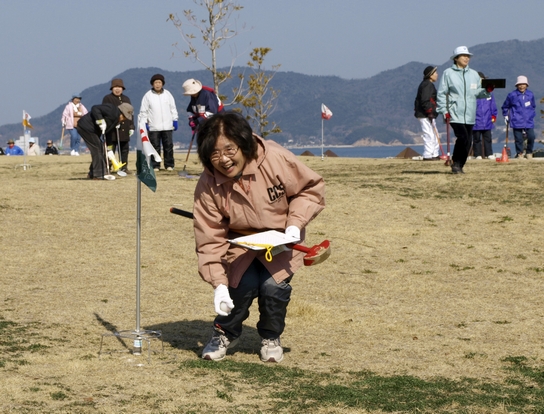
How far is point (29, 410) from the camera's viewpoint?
457cm

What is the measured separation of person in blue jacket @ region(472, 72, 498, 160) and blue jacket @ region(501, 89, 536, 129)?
30.4 inches

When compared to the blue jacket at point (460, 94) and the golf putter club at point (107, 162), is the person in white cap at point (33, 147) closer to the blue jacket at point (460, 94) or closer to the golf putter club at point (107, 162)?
the golf putter club at point (107, 162)

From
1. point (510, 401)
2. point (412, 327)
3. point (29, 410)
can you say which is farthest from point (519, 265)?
point (29, 410)

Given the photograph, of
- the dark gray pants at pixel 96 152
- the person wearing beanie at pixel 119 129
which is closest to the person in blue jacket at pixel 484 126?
the person wearing beanie at pixel 119 129

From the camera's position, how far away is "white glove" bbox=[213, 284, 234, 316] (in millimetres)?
5379

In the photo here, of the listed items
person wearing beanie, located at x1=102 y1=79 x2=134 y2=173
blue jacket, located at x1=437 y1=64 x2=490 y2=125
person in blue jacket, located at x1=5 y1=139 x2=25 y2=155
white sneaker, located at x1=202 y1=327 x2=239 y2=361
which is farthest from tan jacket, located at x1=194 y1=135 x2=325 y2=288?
person in blue jacket, located at x1=5 y1=139 x2=25 y2=155

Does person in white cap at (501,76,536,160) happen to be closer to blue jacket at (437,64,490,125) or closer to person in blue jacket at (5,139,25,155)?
blue jacket at (437,64,490,125)

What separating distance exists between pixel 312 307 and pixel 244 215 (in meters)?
2.17

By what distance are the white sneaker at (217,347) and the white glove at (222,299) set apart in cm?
50

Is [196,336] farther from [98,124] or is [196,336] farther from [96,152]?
[96,152]

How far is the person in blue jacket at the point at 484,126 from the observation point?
66.9 ft

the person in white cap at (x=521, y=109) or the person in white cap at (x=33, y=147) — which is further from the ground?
the person in white cap at (x=521, y=109)

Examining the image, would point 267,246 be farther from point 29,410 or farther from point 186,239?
point 186,239

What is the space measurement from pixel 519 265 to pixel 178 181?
765cm
